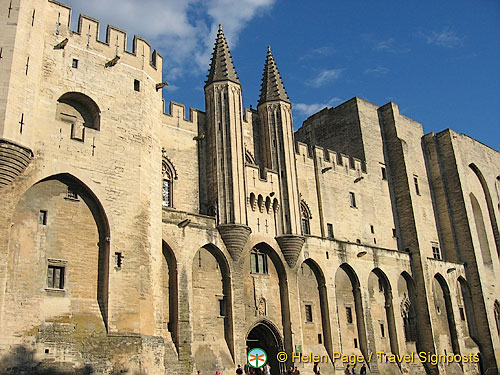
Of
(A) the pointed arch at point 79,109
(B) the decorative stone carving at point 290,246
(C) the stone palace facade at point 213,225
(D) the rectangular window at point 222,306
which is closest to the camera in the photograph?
(C) the stone palace facade at point 213,225

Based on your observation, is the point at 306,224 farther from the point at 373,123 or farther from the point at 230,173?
the point at 373,123

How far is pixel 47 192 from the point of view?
1802cm

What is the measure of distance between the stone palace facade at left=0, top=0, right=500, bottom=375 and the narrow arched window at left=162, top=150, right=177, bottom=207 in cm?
7

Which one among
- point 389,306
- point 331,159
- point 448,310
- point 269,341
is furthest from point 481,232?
point 269,341

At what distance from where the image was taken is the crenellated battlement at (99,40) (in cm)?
2003

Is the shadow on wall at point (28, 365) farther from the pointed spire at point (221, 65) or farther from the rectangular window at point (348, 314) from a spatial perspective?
the rectangular window at point (348, 314)

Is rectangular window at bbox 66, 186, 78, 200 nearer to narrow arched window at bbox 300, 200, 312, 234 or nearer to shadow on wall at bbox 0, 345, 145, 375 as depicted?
shadow on wall at bbox 0, 345, 145, 375

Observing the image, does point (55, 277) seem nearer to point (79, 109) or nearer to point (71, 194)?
point (71, 194)

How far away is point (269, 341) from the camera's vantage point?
26.1 metres

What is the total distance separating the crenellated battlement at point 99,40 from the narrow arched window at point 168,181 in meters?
4.08

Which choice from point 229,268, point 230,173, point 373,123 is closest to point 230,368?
point 229,268

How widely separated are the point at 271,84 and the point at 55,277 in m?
17.2

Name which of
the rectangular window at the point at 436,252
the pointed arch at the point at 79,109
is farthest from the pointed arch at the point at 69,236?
the rectangular window at the point at 436,252

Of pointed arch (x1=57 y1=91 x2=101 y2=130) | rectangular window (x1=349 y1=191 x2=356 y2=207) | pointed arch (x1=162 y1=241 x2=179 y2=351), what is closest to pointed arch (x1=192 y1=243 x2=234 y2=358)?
pointed arch (x1=162 y1=241 x2=179 y2=351)
